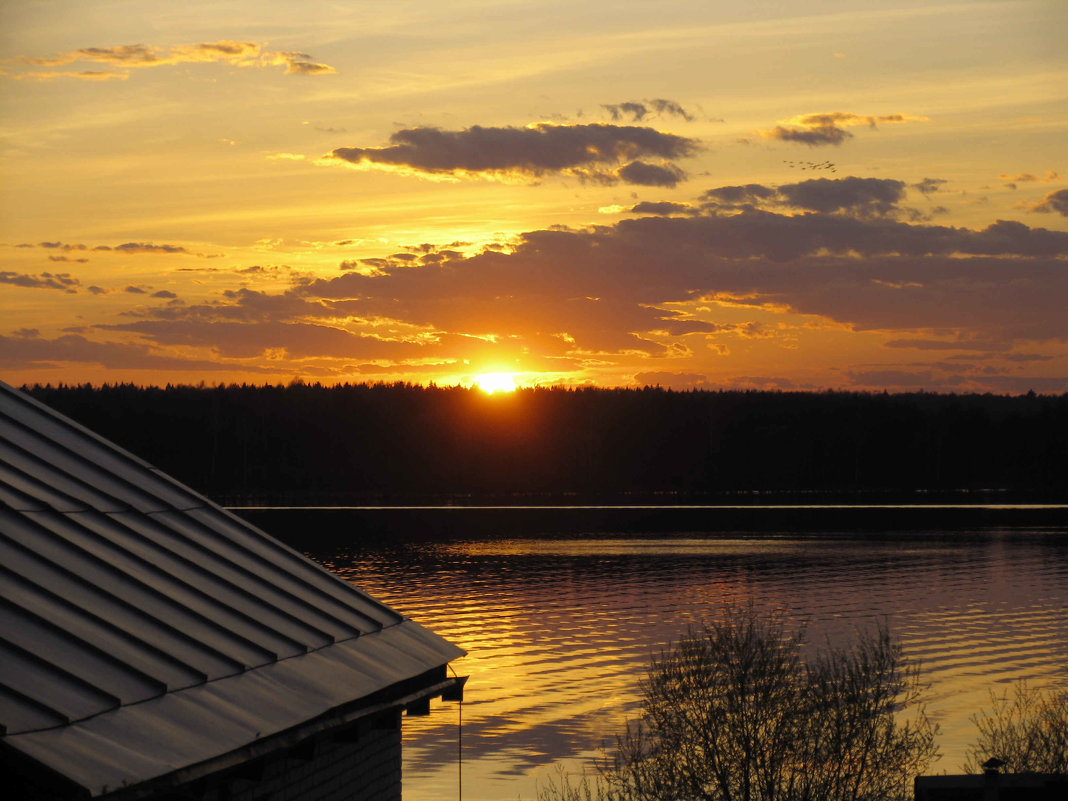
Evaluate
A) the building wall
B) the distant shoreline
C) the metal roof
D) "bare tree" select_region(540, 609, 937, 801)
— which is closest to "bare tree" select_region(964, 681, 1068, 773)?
"bare tree" select_region(540, 609, 937, 801)

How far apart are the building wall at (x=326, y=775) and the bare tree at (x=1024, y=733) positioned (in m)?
19.9

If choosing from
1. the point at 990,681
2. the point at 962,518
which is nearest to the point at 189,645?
the point at 990,681

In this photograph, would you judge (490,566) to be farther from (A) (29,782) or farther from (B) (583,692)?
(A) (29,782)

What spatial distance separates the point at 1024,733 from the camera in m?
48.8

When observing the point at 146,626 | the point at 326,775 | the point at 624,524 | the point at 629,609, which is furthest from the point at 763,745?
the point at 624,524

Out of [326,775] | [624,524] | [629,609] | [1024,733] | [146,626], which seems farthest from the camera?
[624,524]

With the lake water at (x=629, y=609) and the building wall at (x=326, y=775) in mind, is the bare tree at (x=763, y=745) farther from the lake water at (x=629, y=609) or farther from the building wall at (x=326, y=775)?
the building wall at (x=326, y=775)

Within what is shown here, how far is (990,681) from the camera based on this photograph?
62719 millimetres

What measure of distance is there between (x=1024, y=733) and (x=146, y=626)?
1835 inches

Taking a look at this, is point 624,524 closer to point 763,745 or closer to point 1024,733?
point 1024,733

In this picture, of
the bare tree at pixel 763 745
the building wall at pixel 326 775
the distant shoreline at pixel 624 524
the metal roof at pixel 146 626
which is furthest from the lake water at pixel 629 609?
the metal roof at pixel 146 626

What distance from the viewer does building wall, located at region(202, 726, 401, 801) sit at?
9778 millimetres

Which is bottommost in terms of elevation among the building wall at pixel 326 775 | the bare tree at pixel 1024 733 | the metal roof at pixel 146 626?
the bare tree at pixel 1024 733

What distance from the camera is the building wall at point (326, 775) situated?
9.78m
